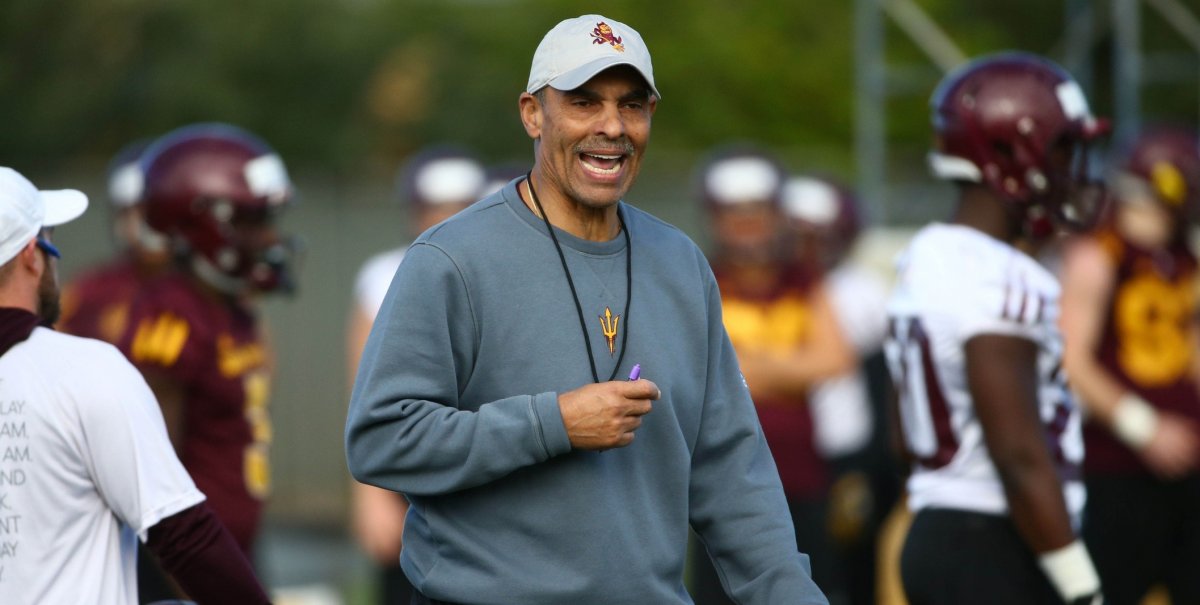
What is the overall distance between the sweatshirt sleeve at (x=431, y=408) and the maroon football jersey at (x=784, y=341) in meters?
4.29

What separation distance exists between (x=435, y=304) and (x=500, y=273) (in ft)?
0.53

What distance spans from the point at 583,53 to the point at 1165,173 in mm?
4560

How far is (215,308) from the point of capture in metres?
5.81

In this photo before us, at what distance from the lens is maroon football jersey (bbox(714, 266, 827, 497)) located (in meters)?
7.70

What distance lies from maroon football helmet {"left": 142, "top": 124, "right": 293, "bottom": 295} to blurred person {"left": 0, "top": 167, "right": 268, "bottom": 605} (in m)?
2.23

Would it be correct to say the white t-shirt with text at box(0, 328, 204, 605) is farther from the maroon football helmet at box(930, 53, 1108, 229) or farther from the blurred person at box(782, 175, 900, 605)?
the blurred person at box(782, 175, 900, 605)

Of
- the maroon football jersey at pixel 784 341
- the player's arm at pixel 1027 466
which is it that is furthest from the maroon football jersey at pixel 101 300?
the player's arm at pixel 1027 466

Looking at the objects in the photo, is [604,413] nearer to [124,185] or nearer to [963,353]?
[963,353]

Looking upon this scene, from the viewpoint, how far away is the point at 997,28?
105 feet

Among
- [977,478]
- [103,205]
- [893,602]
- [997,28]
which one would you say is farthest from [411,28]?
[977,478]

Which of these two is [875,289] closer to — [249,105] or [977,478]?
[977,478]

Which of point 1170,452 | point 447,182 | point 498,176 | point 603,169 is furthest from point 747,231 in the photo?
point 603,169

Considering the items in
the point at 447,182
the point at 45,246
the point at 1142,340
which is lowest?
the point at 1142,340

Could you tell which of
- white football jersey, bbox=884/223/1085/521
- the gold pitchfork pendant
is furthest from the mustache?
white football jersey, bbox=884/223/1085/521
